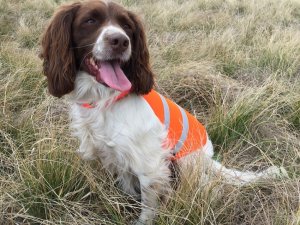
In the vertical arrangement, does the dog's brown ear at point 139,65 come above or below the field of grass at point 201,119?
above

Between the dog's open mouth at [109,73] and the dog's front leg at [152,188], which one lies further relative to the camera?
the dog's front leg at [152,188]

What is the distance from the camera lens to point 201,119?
144 inches

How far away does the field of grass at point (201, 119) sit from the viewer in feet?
7.64

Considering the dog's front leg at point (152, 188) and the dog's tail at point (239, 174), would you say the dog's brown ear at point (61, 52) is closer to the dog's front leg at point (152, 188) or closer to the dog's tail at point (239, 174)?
the dog's front leg at point (152, 188)

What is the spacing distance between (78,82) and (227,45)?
300 cm

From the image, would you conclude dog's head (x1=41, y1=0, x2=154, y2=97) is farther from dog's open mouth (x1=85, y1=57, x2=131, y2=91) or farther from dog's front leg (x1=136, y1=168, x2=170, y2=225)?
dog's front leg (x1=136, y1=168, x2=170, y2=225)

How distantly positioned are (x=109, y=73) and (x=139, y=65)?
0.26 metres

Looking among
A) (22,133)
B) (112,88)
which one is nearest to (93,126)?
(112,88)

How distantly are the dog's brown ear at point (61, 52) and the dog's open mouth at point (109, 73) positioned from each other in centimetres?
12

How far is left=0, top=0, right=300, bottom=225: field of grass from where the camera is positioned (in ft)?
7.64

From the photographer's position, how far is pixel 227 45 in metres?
5.25

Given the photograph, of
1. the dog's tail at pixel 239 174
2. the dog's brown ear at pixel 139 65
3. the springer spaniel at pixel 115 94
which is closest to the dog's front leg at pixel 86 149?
the springer spaniel at pixel 115 94

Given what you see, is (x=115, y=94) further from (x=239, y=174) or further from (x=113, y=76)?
(x=239, y=174)

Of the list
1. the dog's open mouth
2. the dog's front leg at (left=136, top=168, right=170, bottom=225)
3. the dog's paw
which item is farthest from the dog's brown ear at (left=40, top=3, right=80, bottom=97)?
the dog's paw
